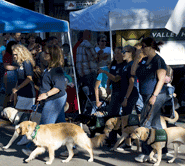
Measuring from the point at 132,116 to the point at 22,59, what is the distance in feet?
6.85

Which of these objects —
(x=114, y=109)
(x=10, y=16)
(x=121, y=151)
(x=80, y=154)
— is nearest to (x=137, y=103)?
(x=114, y=109)

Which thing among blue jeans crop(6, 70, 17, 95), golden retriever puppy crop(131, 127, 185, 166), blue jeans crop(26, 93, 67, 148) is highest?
blue jeans crop(6, 70, 17, 95)

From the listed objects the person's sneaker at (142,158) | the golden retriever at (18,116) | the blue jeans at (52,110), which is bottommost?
the person's sneaker at (142,158)

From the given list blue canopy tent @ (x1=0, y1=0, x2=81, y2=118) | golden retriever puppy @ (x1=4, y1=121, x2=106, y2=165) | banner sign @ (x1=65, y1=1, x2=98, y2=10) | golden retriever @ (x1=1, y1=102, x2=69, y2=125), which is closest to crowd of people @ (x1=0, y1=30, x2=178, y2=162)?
golden retriever @ (x1=1, y1=102, x2=69, y2=125)

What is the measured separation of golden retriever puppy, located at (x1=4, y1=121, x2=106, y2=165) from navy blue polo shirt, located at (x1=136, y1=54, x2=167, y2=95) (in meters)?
1.01

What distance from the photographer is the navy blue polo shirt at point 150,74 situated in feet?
14.6

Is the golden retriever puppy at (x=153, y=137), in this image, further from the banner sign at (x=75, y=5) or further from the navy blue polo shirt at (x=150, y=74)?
the banner sign at (x=75, y=5)

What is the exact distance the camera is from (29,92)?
5.38 metres

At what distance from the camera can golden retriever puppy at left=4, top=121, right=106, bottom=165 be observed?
4.25m

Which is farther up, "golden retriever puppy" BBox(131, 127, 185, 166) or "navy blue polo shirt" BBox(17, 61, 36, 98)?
"navy blue polo shirt" BBox(17, 61, 36, 98)

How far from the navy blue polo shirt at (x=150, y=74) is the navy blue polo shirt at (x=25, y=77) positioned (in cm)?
193

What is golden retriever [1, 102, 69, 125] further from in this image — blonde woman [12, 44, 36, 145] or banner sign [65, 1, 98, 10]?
banner sign [65, 1, 98, 10]

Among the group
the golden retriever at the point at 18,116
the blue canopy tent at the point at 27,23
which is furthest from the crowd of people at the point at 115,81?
the blue canopy tent at the point at 27,23

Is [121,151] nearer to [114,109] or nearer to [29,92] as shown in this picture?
[114,109]
